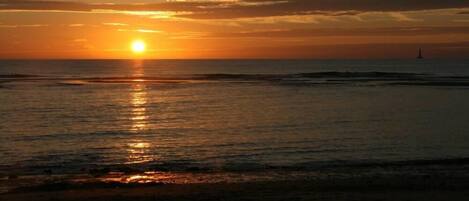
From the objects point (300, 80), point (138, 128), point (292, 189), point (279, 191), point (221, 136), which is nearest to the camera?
point (279, 191)

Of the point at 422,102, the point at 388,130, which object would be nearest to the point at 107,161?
the point at 388,130

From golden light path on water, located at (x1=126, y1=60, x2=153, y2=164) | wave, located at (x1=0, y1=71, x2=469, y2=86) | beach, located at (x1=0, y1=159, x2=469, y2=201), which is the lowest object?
beach, located at (x1=0, y1=159, x2=469, y2=201)

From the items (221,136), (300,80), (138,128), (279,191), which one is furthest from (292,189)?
(300,80)

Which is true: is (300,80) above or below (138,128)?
above

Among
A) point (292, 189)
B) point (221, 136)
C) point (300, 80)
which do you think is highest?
point (300, 80)

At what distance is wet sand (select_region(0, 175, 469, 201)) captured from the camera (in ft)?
55.1

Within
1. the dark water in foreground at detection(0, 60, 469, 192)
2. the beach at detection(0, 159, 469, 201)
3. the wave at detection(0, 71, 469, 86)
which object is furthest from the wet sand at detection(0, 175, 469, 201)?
the wave at detection(0, 71, 469, 86)

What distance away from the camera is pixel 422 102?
179 ft

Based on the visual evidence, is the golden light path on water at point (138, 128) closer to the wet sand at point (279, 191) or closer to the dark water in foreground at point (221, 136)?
the dark water in foreground at point (221, 136)

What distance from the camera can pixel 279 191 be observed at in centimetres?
1766

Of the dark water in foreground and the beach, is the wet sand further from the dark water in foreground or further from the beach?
the dark water in foreground

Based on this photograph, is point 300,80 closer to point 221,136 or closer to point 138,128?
point 138,128

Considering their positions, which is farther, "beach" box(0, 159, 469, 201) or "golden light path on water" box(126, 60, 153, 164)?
"golden light path on water" box(126, 60, 153, 164)

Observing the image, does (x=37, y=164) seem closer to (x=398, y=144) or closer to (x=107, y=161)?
(x=107, y=161)
